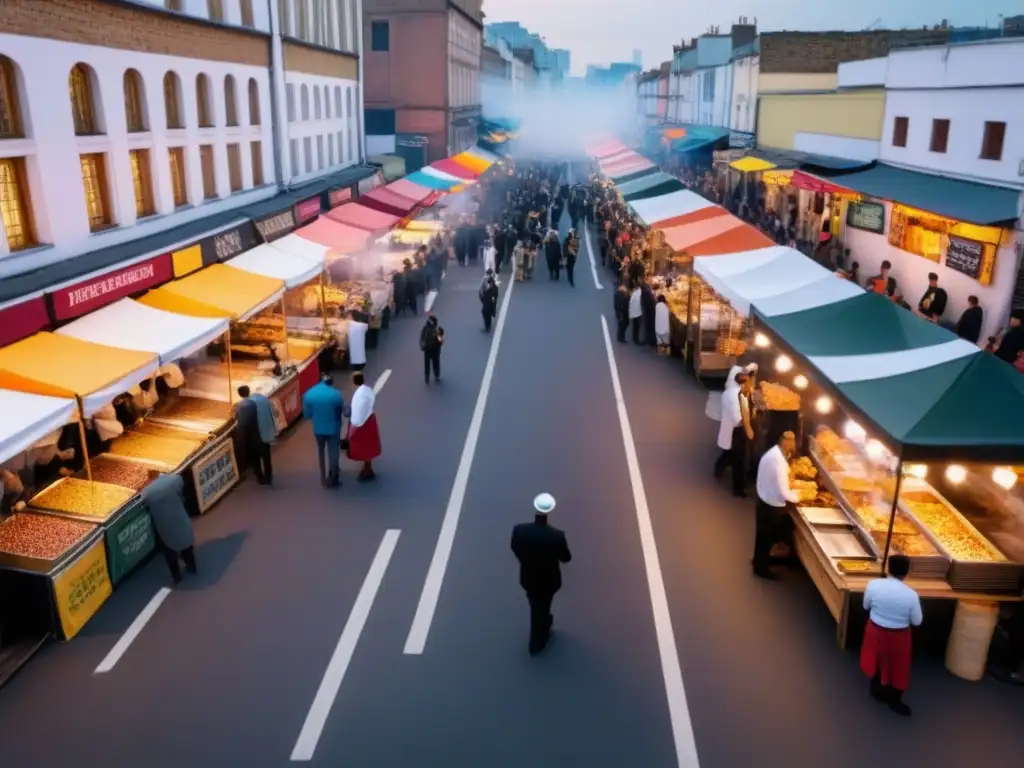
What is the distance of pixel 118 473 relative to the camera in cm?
1104

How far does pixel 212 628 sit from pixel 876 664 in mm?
6531

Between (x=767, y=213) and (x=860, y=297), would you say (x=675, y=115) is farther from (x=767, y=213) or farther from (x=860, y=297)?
(x=860, y=297)

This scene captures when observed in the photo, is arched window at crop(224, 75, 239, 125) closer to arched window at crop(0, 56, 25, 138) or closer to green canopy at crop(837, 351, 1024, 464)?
arched window at crop(0, 56, 25, 138)

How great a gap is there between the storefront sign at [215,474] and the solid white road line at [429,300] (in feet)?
40.0

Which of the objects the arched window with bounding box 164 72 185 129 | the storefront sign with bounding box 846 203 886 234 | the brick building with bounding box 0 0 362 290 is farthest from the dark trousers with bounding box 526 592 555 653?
the storefront sign with bounding box 846 203 886 234

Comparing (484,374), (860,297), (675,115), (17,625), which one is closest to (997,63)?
(860,297)

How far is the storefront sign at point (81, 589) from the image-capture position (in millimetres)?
8539

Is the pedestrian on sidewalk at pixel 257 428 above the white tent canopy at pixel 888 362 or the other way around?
the other way around

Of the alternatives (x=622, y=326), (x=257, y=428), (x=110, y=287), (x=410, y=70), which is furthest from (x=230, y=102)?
(x=410, y=70)

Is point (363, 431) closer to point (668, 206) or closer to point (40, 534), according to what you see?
point (40, 534)

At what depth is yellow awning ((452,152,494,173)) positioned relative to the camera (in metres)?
39.4

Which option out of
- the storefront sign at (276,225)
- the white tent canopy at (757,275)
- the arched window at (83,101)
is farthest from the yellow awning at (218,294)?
the white tent canopy at (757,275)

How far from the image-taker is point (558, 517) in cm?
1128

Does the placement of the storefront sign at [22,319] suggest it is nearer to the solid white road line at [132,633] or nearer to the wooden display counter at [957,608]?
the solid white road line at [132,633]
